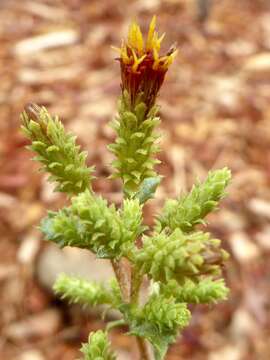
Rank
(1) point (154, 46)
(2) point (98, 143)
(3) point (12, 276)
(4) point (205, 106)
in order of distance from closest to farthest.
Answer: (1) point (154, 46), (3) point (12, 276), (2) point (98, 143), (4) point (205, 106)

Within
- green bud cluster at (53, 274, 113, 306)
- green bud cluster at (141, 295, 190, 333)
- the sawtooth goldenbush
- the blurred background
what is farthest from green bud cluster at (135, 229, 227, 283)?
the blurred background

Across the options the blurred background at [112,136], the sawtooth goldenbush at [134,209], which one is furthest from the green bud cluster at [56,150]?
the blurred background at [112,136]

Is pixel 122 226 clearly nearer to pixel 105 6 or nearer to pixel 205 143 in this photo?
pixel 205 143

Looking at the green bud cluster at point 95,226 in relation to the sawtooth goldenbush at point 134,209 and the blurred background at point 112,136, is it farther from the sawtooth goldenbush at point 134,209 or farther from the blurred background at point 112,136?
the blurred background at point 112,136

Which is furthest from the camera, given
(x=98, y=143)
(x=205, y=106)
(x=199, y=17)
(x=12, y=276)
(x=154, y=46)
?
(x=199, y=17)

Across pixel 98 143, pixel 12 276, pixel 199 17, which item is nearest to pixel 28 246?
pixel 12 276
